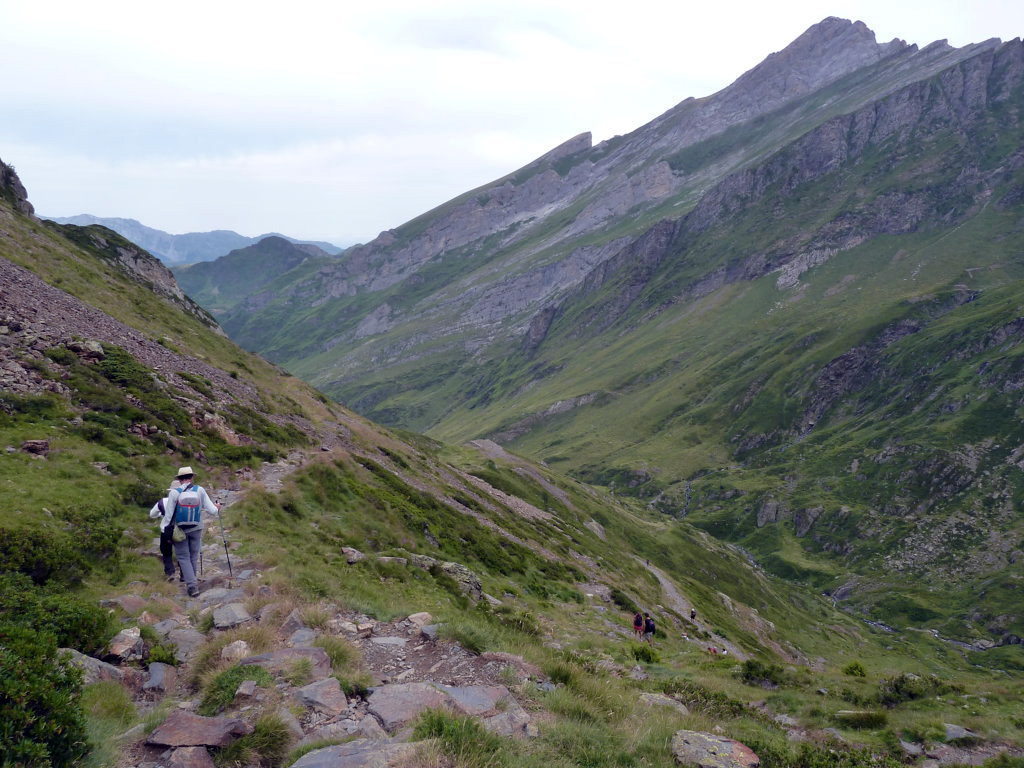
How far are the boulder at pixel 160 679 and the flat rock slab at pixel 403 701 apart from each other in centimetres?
374

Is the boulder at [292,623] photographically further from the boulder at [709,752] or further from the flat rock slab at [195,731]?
the boulder at [709,752]

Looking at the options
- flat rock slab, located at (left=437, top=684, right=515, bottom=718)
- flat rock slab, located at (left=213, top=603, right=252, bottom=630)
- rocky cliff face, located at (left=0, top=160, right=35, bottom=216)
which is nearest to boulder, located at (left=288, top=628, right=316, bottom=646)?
flat rock slab, located at (left=213, top=603, right=252, bottom=630)

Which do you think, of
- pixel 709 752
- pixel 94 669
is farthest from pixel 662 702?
pixel 94 669

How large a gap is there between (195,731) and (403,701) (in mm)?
3208

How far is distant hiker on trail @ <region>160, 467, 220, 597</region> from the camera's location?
14.4 metres

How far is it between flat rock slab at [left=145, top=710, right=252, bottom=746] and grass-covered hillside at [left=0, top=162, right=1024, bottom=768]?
0.14 meters

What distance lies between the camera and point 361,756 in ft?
25.0

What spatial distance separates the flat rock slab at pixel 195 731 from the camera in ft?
25.9

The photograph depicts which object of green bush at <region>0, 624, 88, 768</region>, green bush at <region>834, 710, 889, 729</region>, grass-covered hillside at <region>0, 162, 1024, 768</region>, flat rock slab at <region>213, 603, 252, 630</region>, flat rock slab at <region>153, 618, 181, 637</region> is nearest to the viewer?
green bush at <region>0, 624, 88, 768</region>

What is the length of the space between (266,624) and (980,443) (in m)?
176

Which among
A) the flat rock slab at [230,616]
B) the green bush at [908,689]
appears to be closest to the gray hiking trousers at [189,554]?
the flat rock slab at [230,616]

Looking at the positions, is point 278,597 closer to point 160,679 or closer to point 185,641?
point 185,641

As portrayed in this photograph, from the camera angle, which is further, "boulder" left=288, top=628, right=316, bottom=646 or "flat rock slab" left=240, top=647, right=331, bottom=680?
"boulder" left=288, top=628, right=316, bottom=646

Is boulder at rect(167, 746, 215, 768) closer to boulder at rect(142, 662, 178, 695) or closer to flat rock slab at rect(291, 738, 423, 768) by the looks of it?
flat rock slab at rect(291, 738, 423, 768)
